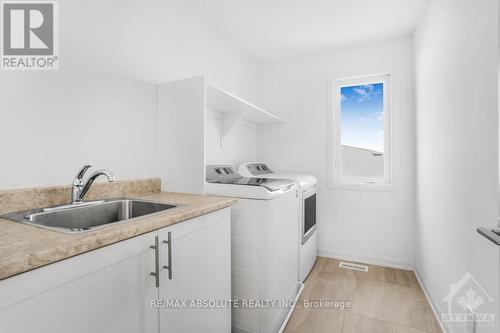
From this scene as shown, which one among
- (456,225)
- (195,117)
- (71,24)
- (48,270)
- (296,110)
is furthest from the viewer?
(296,110)

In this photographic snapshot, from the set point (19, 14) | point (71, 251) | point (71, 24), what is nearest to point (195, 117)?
point (71, 24)

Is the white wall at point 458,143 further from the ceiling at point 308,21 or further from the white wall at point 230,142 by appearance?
the white wall at point 230,142

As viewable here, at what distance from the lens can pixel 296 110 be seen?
10.1ft

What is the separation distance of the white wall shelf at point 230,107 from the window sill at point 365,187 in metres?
1.13

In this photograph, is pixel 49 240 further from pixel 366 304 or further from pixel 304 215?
pixel 366 304

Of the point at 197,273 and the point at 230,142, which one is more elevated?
the point at 230,142

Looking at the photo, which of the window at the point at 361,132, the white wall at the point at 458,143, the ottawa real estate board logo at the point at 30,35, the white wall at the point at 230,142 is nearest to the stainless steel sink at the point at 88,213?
the ottawa real estate board logo at the point at 30,35

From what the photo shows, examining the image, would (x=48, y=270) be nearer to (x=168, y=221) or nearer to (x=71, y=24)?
(x=168, y=221)

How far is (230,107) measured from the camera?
2.22m

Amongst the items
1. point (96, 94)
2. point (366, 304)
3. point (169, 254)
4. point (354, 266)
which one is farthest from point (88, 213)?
point (354, 266)

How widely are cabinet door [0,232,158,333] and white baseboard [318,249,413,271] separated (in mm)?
2426

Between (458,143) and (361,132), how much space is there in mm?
1546

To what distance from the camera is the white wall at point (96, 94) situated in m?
1.08

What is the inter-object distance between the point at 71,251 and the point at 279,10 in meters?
2.30
